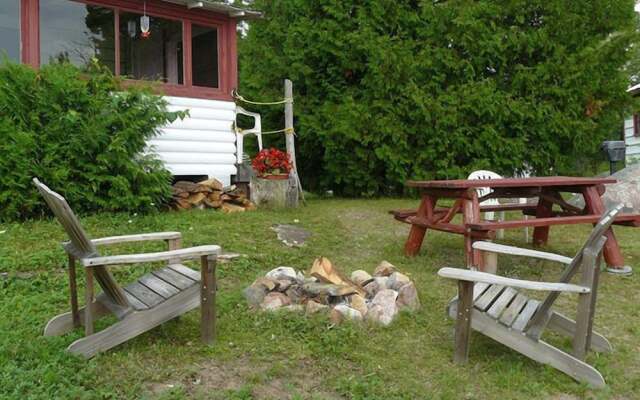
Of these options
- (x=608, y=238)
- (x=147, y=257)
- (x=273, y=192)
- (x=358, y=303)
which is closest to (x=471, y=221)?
(x=608, y=238)

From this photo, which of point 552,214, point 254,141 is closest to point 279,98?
point 254,141

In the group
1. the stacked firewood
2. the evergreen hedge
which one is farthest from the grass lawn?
the evergreen hedge

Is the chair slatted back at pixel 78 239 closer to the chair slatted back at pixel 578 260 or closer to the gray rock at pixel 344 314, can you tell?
the gray rock at pixel 344 314

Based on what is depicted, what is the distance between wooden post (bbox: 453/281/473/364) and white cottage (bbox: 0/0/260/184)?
221 inches

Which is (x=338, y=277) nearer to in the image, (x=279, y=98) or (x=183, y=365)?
(x=183, y=365)

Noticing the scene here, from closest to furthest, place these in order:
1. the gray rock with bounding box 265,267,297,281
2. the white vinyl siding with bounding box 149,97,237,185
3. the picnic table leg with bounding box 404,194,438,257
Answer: the gray rock with bounding box 265,267,297,281, the picnic table leg with bounding box 404,194,438,257, the white vinyl siding with bounding box 149,97,237,185

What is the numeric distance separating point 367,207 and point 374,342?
6064mm

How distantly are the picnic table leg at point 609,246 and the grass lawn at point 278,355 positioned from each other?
19 centimetres

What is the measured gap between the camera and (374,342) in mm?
3428

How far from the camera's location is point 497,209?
601 centimetres

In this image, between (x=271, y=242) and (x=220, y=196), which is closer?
(x=271, y=242)

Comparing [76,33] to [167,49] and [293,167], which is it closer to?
[167,49]

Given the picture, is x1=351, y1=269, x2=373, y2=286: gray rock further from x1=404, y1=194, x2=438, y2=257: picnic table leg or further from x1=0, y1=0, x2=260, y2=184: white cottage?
x1=0, y1=0, x2=260, y2=184: white cottage

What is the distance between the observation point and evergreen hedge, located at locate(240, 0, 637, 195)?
9992mm
